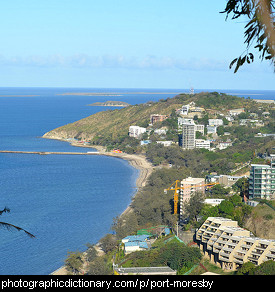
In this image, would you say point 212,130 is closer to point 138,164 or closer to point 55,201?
point 138,164

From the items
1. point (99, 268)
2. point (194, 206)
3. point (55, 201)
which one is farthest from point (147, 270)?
point (55, 201)

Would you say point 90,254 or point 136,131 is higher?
point 90,254

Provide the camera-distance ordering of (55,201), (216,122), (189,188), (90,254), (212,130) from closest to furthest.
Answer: (90,254) → (189,188) → (55,201) → (212,130) → (216,122)

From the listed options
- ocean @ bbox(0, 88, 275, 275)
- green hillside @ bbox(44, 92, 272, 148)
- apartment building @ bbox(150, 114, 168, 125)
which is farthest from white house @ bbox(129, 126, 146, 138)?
ocean @ bbox(0, 88, 275, 275)

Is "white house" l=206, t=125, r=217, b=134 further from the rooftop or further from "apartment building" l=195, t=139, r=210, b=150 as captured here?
the rooftop
